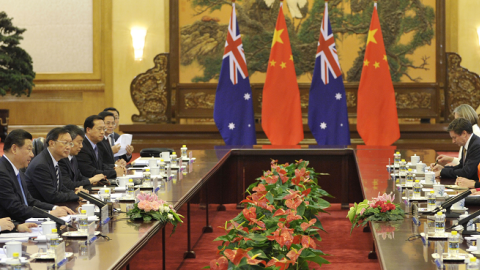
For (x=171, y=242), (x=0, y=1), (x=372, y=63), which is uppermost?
(x=0, y=1)

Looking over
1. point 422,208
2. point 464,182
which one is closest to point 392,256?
point 422,208

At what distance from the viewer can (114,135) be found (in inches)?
281

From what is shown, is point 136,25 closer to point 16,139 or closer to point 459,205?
point 16,139

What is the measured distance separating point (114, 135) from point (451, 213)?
4801 millimetres

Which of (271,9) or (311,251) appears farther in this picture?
(271,9)

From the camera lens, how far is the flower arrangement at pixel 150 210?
10.2 ft

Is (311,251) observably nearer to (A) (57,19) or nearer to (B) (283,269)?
(B) (283,269)

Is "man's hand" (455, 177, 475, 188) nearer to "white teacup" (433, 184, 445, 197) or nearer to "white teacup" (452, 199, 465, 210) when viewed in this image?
"white teacup" (433, 184, 445, 197)

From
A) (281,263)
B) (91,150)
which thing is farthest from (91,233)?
(91,150)

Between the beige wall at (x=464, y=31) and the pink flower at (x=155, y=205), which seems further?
the beige wall at (x=464, y=31)

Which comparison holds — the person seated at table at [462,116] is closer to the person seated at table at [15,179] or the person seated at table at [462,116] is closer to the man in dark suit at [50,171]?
the man in dark suit at [50,171]

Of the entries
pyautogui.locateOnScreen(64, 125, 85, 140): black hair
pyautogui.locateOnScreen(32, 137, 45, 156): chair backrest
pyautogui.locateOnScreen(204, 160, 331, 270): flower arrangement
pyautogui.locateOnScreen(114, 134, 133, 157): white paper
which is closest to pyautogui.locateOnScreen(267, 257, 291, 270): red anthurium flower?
pyautogui.locateOnScreen(204, 160, 331, 270): flower arrangement

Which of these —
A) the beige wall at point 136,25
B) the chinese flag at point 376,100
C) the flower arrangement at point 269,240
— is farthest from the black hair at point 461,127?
the beige wall at point 136,25

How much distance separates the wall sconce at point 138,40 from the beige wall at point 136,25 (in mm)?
85
